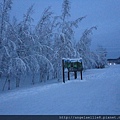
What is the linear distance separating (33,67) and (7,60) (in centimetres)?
341

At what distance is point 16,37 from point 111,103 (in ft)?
43.5

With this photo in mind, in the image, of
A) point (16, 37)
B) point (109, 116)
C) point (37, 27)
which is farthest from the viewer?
point (37, 27)

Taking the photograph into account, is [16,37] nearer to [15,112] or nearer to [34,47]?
[34,47]

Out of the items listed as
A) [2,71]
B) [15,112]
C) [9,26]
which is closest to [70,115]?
[15,112]

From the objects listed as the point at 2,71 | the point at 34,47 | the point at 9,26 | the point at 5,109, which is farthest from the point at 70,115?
the point at 34,47

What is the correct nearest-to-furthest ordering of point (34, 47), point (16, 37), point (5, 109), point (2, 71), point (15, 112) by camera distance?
point (15, 112) < point (5, 109) < point (2, 71) < point (16, 37) < point (34, 47)

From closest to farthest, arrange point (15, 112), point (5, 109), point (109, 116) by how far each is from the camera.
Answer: point (109, 116), point (15, 112), point (5, 109)

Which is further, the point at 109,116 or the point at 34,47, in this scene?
the point at 34,47

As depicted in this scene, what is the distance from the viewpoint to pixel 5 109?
7.76m

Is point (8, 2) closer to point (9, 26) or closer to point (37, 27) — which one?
point (9, 26)

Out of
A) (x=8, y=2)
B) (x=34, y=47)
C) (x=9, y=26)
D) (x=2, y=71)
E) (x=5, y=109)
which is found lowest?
(x=5, y=109)

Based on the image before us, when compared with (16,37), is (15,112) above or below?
below

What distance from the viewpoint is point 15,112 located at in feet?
23.6

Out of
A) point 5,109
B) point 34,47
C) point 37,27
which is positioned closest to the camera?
point 5,109
